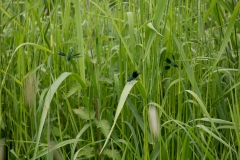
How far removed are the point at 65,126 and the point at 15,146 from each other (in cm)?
23

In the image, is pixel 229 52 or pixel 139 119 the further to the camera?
pixel 229 52

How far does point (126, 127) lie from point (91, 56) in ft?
1.04

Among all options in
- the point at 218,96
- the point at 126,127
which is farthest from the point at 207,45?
the point at 126,127

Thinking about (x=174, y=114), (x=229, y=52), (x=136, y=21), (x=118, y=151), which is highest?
(x=136, y=21)

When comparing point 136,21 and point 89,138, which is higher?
point 136,21

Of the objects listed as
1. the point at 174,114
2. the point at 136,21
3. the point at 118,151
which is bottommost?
the point at 118,151

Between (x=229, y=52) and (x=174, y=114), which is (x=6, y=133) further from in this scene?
(x=229, y=52)

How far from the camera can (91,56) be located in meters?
1.70

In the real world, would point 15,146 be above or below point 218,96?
below

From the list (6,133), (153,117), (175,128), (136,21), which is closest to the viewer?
(153,117)

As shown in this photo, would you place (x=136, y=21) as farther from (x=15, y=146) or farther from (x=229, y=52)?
(x=15, y=146)

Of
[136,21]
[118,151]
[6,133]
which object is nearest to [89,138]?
[118,151]

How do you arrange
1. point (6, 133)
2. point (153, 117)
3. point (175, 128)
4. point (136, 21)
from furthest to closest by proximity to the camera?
point (136, 21)
point (6, 133)
point (175, 128)
point (153, 117)

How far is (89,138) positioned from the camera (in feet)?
5.79
